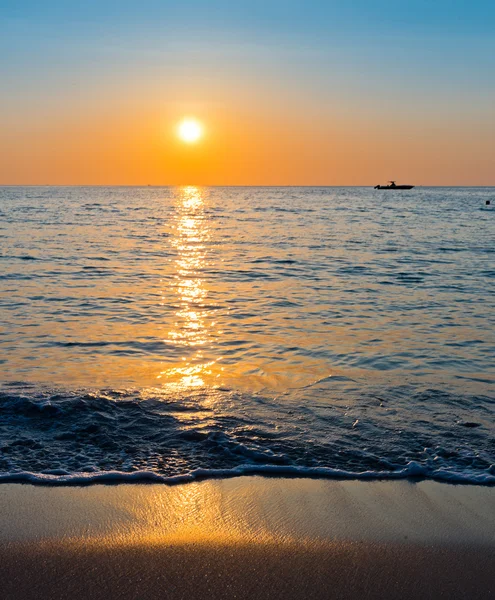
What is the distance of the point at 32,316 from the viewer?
13102mm

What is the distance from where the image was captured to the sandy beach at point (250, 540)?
383 centimetres

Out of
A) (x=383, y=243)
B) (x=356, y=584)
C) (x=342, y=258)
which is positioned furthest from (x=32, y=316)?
(x=383, y=243)

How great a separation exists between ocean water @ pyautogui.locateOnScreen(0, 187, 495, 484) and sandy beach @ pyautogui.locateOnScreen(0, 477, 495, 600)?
43cm

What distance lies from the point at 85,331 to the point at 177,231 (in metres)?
29.5

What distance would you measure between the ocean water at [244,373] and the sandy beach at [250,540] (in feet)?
1.40

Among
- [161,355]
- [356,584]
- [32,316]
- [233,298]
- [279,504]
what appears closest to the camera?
[356,584]

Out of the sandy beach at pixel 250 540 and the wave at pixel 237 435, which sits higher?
the sandy beach at pixel 250 540

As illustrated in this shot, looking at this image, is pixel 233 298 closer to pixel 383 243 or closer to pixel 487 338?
pixel 487 338

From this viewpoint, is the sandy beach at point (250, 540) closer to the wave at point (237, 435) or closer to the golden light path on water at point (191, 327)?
the wave at point (237, 435)

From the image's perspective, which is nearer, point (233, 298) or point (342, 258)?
point (233, 298)

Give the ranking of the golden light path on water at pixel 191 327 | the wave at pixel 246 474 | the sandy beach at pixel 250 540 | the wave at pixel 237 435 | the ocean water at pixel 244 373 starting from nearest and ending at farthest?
1. the sandy beach at pixel 250 540
2. the wave at pixel 246 474
3. the wave at pixel 237 435
4. the ocean water at pixel 244 373
5. the golden light path on water at pixel 191 327

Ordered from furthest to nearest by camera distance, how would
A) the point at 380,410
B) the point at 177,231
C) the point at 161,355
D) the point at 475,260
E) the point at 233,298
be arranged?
the point at 177,231, the point at 475,260, the point at 233,298, the point at 161,355, the point at 380,410

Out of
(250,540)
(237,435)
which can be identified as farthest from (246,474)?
(250,540)

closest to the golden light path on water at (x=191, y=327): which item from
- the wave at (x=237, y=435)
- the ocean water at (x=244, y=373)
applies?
the ocean water at (x=244, y=373)
